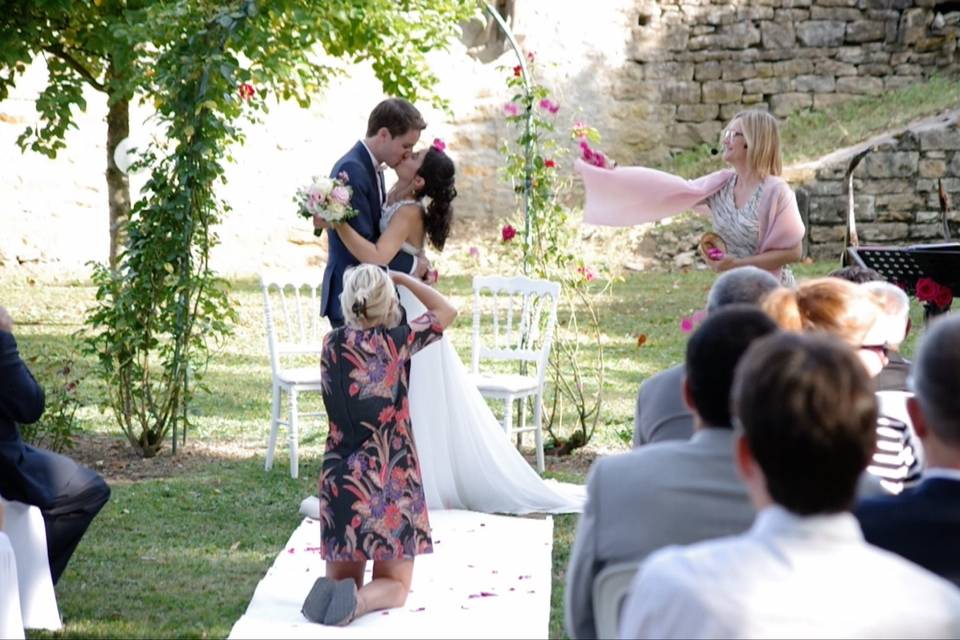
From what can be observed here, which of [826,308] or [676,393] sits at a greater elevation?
[826,308]

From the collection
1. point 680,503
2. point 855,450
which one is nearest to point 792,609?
point 855,450

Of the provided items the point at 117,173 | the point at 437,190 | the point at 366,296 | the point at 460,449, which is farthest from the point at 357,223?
the point at 117,173

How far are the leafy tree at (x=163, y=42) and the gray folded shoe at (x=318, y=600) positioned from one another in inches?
132

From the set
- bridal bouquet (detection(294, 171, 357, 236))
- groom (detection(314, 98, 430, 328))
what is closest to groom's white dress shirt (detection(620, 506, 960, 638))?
bridal bouquet (detection(294, 171, 357, 236))

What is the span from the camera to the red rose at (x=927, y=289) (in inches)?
263

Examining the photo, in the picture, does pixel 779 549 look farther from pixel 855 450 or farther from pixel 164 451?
pixel 164 451

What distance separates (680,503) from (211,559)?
332 cm

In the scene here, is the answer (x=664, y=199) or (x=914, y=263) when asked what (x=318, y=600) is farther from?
(x=914, y=263)

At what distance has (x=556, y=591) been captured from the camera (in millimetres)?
5051

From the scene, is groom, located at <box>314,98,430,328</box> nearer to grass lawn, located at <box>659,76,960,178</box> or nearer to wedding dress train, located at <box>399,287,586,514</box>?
wedding dress train, located at <box>399,287,586,514</box>

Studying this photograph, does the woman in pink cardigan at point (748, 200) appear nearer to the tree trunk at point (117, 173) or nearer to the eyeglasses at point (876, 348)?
the eyeglasses at point (876, 348)

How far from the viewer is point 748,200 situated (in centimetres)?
568

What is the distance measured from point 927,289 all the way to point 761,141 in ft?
5.35

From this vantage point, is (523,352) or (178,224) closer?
(523,352)
